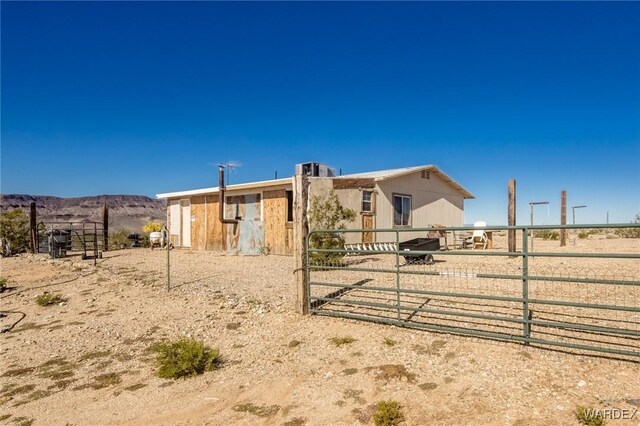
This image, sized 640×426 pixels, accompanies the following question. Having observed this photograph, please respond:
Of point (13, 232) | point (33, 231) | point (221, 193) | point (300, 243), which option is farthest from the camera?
point (13, 232)

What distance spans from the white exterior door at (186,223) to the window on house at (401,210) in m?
11.9

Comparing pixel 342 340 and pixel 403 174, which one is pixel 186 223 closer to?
pixel 403 174

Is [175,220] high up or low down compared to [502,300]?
up

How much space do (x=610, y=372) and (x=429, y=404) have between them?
202 cm

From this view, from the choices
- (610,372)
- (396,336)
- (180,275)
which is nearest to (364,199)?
(180,275)

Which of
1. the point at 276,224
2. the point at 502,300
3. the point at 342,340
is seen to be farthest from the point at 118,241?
the point at 502,300

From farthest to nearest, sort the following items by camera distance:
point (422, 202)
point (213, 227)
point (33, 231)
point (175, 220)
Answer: point (175, 220)
point (33, 231)
point (213, 227)
point (422, 202)

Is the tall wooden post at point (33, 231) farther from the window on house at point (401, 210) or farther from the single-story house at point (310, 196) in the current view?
the window on house at point (401, 210)

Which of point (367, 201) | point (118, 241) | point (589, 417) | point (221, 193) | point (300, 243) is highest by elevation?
point (221, 193)

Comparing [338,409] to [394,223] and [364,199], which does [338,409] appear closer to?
[364,199]

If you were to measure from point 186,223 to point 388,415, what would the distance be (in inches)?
804

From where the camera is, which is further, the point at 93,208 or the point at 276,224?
the point at 93,208

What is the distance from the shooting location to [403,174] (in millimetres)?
16938

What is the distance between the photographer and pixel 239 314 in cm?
685
